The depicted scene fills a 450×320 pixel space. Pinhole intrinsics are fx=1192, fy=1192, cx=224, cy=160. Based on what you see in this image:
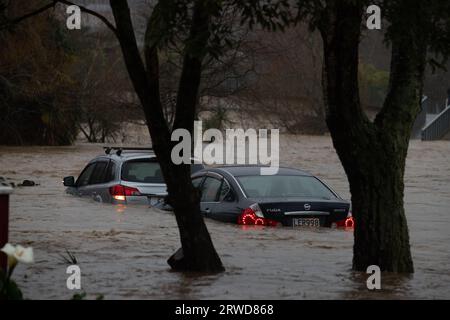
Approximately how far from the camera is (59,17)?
168 ft

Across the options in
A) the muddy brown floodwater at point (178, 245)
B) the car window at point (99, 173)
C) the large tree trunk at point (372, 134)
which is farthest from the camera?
the car window at point (99, 173)

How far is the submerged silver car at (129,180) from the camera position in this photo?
20141 mm

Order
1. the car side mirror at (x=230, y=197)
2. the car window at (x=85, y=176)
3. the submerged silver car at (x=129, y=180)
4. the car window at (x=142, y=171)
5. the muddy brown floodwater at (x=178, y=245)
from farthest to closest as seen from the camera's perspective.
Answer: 1. the car window at (x=85, y=176)
2. the car window at (x=142, y=171)
3. the submerged silver car at (x=129, y=180)
4. the car side mirror at (x=230, y=197)
5. the muddy brown floodwater at (x=178, y=245)

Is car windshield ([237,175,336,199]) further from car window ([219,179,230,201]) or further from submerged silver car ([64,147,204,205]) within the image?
submerged silver car ([64,147,204,205])

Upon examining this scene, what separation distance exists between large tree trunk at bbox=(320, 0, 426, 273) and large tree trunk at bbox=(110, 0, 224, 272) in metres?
1.52

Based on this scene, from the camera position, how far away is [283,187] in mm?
17641

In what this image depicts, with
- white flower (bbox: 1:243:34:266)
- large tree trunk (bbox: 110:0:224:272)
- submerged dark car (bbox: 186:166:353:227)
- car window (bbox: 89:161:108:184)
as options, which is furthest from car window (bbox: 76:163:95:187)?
white flower (bbox: 1:243:34:266)

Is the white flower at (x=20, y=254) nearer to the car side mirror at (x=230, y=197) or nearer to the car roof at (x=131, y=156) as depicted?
the car side mirror at (x=230, y=197)

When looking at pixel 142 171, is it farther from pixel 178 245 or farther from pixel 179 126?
pixel 179 126

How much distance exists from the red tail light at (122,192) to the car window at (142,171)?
191 millimetres

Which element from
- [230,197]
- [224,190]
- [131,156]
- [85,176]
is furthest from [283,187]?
[85,176]

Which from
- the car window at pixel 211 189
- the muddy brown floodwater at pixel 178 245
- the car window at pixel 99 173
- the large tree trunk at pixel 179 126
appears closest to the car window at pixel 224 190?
the car window at pixel 211 189

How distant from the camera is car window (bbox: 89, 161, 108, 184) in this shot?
21198 millimetres
